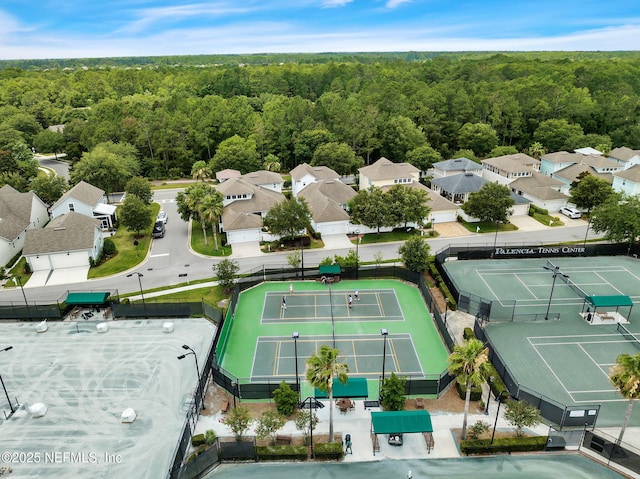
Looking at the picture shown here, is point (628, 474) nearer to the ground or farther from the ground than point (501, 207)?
nearer to the ground

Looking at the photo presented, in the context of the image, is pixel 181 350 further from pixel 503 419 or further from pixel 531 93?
pixel 531 93

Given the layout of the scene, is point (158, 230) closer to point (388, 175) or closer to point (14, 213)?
point (14, 213)

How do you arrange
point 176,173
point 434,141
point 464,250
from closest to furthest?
point 464,250 → point 176,173 → point 434,141

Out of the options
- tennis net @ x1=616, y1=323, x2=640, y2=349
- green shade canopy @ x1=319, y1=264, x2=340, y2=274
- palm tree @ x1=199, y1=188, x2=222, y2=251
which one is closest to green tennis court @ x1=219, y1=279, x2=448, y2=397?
green shade canopy @ x1=319, y1=264, x2=340, y2=274

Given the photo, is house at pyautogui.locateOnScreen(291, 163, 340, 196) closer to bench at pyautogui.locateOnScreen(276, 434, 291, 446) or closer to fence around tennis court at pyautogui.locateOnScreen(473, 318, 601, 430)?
fence around tennis court at pyautogui.locateOnScreen(473, 318, 601, 430)

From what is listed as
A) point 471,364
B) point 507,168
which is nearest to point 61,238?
point 471,364

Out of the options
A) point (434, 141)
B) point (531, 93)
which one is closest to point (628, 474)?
point (434, 141)
